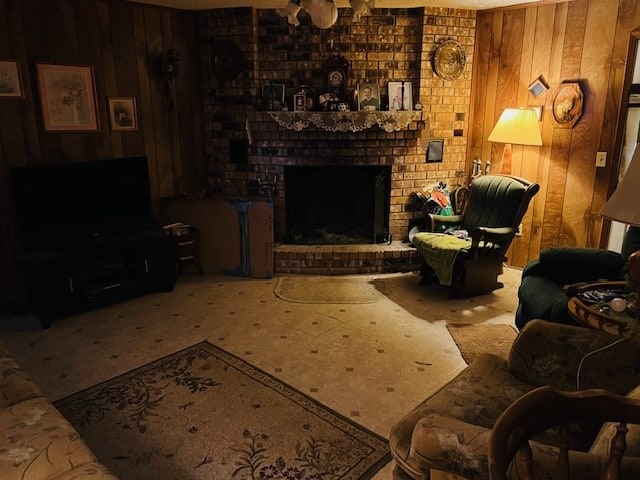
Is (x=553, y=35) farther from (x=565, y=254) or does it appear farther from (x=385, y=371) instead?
(x=385, y=371)

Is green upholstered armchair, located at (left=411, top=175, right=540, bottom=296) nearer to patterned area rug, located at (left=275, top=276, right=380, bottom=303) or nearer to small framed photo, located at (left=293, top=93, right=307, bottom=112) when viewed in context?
patterned area rug, located at (left=275, top=276, right=380, bottom=303)

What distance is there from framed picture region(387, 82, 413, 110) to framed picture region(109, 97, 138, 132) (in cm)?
239

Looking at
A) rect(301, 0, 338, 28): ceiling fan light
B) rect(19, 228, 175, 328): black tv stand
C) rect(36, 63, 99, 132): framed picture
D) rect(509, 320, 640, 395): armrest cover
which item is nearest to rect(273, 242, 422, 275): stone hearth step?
rect(19, 228, 175, 328): black tv stand

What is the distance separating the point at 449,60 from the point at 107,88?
10.4 ft

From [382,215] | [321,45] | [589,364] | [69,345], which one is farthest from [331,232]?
[589,364]

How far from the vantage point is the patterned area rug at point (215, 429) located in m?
2.21

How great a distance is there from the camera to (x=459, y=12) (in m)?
4.69

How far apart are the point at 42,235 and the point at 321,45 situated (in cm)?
294

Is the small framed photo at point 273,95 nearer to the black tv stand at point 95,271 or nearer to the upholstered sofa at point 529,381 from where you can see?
the black tv stand at point 95,271

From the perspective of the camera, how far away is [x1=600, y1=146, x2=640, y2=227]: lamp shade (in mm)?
1657

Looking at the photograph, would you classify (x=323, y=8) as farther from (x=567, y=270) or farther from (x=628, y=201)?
(x=567, y=270)

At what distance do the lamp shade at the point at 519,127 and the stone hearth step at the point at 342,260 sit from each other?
1341 mm

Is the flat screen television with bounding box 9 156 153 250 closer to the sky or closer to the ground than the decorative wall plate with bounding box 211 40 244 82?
closer to the ground

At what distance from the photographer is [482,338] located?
11.3 ft
